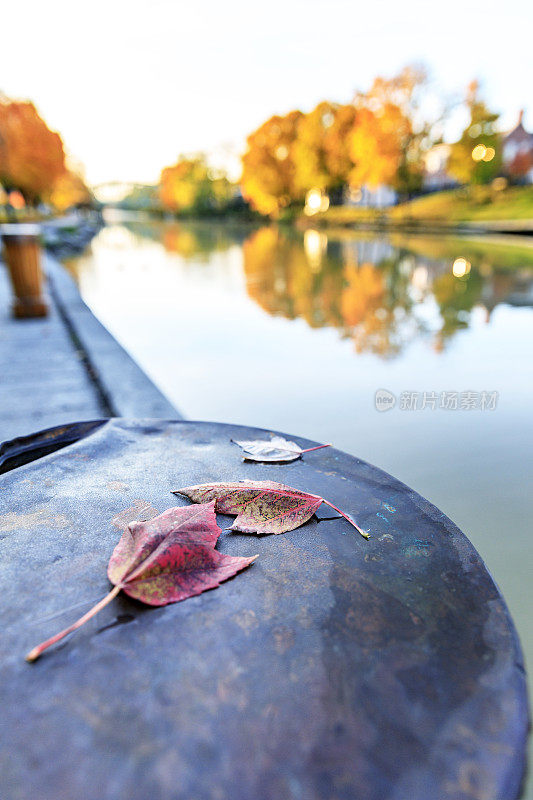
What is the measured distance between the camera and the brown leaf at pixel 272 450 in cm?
156

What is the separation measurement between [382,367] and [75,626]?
446cm

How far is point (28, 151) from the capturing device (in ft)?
128

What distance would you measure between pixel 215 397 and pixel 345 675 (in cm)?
348

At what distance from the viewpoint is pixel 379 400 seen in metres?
4.11

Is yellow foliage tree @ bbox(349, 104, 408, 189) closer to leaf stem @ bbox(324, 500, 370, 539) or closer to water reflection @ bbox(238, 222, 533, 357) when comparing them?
water reflection @ bbox(238, 222, 533, 357)

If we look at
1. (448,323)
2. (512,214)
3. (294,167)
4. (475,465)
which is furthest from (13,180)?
(475,465)

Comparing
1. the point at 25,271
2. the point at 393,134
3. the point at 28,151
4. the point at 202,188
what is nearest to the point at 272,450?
the point at 25,271

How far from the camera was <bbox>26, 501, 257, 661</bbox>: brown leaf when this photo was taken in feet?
3.10

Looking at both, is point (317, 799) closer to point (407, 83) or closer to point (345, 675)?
point (345, 675)

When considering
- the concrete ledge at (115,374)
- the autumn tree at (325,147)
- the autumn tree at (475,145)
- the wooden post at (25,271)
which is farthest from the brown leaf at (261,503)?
the autumn tree at (325,147)

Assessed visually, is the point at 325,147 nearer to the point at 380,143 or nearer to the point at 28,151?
the point at 380,143

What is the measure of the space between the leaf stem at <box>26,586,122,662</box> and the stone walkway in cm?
228

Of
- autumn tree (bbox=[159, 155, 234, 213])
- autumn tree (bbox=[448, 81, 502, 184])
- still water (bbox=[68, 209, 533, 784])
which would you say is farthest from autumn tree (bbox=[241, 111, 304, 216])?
still water (bbox=[68, 209, 533, 784])

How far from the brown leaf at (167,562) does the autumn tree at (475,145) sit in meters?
41.8
